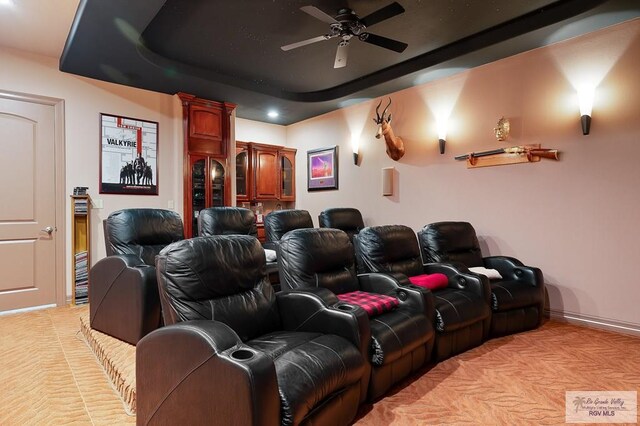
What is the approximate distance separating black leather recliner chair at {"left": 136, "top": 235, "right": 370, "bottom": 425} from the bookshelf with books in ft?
10.0

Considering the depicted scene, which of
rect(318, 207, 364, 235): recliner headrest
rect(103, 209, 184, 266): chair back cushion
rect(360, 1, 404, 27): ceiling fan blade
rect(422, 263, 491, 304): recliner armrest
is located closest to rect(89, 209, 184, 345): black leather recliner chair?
rect(103, 209, 184, 266): chair back cushion

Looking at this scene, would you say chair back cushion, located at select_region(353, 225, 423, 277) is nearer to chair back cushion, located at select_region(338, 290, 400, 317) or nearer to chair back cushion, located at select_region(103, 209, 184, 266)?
chair back cushion, located at select_region(338, 290, 400, 317)

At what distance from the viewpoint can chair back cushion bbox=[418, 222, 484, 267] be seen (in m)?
3.69

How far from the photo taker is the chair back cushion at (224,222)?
3828 mm

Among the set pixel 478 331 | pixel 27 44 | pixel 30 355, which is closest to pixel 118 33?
pixel 27 44

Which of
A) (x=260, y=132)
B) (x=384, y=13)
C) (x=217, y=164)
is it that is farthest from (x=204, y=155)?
(x=384, y=13)

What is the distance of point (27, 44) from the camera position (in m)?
3.81

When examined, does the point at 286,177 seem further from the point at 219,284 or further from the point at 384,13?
the point at 219,284

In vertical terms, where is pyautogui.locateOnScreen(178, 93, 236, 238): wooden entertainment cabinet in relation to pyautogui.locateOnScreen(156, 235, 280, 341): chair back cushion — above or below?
above

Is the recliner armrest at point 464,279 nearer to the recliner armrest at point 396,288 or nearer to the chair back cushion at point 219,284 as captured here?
the recliner armrest at point 396,288

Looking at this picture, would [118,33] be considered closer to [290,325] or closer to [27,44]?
[27,44]

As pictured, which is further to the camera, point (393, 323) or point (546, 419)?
point (393, 323)

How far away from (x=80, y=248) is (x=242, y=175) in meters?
2.65

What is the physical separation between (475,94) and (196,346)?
13.7 ft
